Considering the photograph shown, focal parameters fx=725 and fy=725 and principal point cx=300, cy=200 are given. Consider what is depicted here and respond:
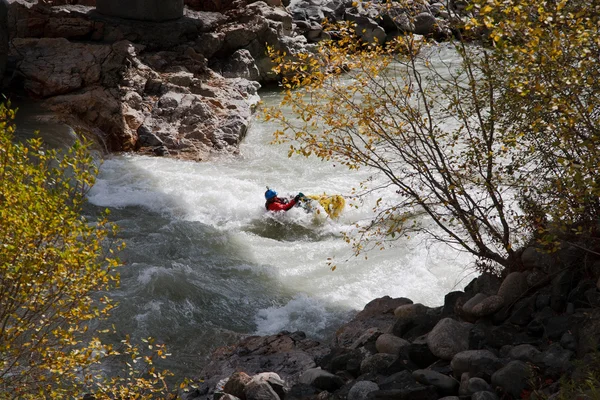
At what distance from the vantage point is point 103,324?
725 centimetres

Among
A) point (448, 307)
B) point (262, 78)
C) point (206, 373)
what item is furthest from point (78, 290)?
point (262, 78)

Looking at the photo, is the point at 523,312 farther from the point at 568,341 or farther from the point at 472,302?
the point at 568,341

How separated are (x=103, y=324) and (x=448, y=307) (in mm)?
3396

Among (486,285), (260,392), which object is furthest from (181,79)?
(260,392)

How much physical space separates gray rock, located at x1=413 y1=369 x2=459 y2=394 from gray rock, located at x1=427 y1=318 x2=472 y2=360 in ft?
1.24

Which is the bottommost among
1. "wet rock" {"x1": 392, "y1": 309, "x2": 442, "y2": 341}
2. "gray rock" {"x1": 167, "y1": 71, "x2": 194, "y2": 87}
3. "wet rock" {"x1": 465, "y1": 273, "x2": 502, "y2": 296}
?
"wet rock" {"x1": 392, "y1": 309, "x2": 442, "y2": 341}

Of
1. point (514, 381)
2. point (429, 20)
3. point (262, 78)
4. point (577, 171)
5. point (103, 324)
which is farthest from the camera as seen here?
point (429, 20)

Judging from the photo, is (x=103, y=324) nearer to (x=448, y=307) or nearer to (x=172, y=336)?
(x=172, y=336)

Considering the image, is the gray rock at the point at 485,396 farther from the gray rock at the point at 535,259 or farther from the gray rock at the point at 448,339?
the gray rock at the point at 535,259

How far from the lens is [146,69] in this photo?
14789 millimetres

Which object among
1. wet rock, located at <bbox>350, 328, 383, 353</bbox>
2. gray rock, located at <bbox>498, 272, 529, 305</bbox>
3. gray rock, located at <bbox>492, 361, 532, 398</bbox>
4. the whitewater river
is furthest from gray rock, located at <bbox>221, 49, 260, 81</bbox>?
gray rock, located at <bbox>492, 361, 532, 398</bbox>

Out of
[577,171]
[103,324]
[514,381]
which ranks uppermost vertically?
[577,171]

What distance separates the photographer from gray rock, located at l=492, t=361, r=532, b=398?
4.89m

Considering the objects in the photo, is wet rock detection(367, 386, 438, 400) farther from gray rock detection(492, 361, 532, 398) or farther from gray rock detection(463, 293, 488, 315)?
gray rock detection(463, 293, 488, 315)
